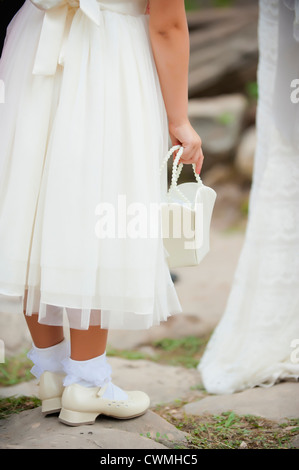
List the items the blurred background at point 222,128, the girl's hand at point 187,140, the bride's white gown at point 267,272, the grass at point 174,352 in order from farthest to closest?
1. the blurred background at point 222,128
2. the grass at point 174,352
3. the bride's white gown at point 267,272
4. the girl's hand at point 187,140

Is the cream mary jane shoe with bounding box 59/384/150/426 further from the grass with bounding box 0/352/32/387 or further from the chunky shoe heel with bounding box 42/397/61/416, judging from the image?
the grass with bounding box 0/352/32/387

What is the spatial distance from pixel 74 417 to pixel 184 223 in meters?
0.60

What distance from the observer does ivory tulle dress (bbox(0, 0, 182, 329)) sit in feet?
4.16

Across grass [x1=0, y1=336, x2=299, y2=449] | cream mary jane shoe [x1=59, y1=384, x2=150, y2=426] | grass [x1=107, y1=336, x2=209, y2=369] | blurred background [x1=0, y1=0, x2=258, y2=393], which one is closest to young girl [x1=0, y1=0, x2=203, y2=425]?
cream mary jane shoe [x1=59, y1=384, x2=150, y2=426]

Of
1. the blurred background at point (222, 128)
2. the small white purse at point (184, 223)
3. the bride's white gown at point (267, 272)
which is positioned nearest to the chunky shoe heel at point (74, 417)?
the small white purse at point (184, 223)

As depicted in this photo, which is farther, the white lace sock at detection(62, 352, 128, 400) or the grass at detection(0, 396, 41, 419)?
A: the grass at detection(0, 396, 41, 419)

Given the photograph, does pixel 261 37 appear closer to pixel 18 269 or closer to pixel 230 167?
pixel 18 269

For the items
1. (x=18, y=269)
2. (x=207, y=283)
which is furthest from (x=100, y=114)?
(x=207, y=283)

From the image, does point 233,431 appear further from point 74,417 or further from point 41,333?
point 41,333

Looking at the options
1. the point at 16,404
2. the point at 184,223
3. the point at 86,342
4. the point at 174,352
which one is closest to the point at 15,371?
the point at 16,404

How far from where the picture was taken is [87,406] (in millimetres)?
1421

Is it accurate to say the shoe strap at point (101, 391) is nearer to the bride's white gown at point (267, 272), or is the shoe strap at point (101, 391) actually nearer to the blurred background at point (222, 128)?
the bride's white gown at point (267, 272)

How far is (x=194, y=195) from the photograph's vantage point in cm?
140

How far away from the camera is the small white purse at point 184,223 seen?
1.32 meters
